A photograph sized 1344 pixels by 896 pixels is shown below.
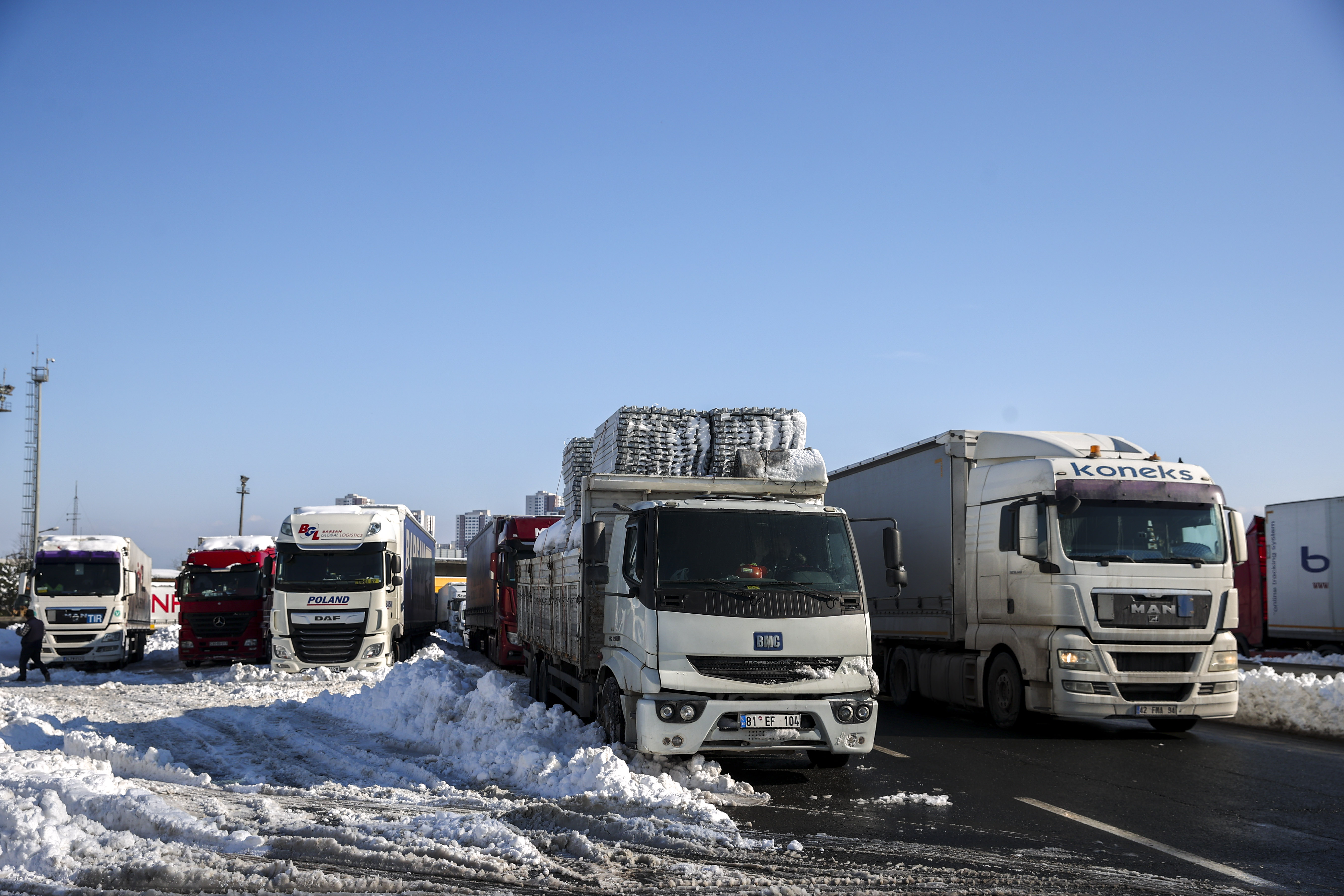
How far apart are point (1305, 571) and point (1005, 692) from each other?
1439 centimetres

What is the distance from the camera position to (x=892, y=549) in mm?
10172

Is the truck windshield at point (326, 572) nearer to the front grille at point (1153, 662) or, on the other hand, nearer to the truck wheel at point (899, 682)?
the truck wheel at point (899, 682)

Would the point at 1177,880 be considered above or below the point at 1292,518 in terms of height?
below

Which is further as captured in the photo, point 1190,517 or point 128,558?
point 128,558

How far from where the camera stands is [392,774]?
31.2ft

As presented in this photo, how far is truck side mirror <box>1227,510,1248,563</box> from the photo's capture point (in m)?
12.6

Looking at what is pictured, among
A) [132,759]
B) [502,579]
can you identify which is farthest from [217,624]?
[132,759]

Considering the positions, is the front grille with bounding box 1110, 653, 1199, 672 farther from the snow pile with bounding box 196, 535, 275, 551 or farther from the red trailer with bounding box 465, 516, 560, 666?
the snow pile with bounding box 196, 535, 275, 551

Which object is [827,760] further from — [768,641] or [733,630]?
[733,630]

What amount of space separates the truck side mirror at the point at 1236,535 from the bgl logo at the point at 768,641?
6840 millimetres

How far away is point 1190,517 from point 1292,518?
14329 mm

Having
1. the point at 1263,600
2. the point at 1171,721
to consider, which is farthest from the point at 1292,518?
the point at 1171,721

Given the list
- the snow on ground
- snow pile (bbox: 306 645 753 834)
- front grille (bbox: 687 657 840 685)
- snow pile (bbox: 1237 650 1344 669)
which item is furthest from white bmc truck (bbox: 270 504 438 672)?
snow pile (bbox: 1237 650 1344 669)

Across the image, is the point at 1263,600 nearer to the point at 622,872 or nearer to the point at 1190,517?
the point at 1190,517
